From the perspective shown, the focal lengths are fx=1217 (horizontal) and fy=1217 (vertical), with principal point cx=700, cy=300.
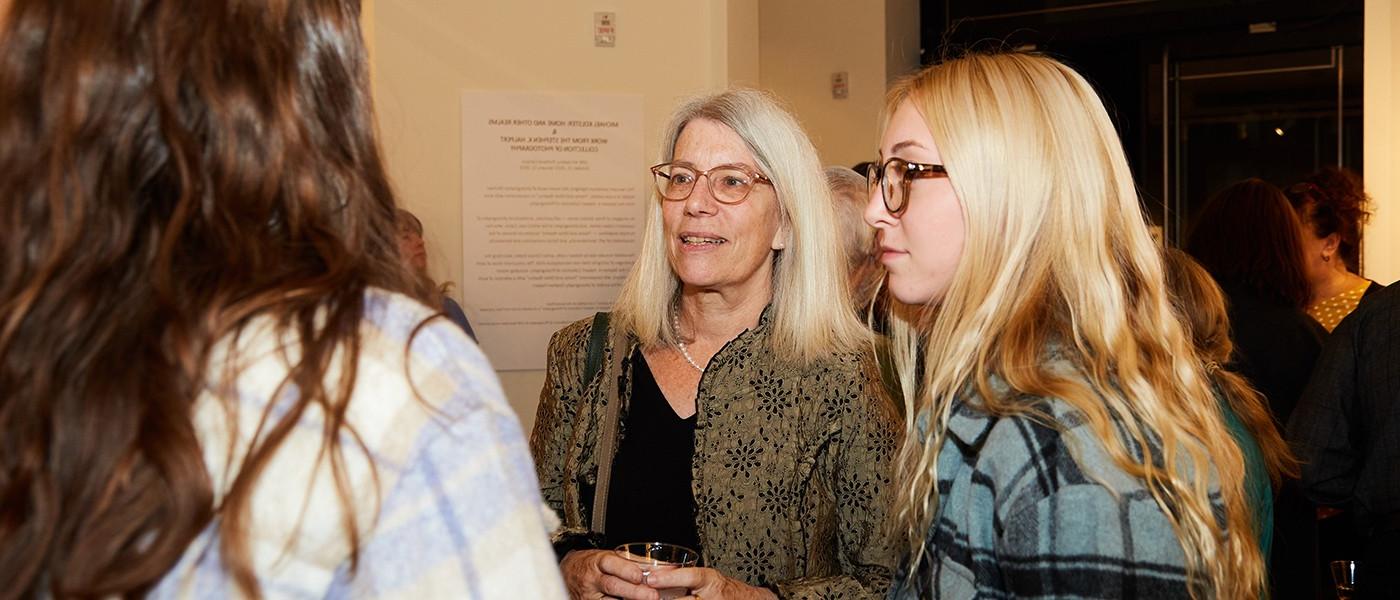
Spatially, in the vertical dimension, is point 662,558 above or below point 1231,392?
below

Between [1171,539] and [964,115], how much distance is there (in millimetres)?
575

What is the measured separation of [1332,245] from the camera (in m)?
4.59

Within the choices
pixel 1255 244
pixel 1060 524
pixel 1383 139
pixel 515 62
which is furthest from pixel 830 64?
pixel 1060 524

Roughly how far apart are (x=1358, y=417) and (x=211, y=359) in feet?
10.4

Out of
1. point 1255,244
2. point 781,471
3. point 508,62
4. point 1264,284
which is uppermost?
point 508,62

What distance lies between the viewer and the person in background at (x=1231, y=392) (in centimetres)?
168

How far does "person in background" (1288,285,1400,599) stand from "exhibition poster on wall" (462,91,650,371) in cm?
248

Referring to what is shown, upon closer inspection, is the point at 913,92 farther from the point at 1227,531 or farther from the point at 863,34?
the point at 863,34

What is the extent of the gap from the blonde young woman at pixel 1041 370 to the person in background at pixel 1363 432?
72.0 inches

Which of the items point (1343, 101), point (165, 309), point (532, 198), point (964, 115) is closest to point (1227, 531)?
point (964, 115)

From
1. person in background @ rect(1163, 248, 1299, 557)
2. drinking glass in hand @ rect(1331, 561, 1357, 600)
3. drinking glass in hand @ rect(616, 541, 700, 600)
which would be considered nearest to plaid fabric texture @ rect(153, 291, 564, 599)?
drinking glass in hand @ rect(616, 541, 700, 600)

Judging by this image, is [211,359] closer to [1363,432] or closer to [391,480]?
[391,480]

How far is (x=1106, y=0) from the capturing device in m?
7.44

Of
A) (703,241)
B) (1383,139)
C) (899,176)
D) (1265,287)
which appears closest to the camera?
(899,176)
